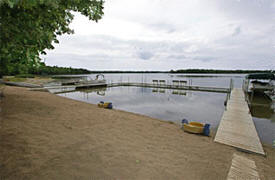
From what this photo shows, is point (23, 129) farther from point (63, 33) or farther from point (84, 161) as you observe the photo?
point (63, 33)

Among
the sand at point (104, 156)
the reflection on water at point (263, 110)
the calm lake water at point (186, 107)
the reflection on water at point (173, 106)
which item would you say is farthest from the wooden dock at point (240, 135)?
the reflection on water at point (263, 110)

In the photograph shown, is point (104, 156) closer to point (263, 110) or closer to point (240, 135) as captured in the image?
point (240, 135)

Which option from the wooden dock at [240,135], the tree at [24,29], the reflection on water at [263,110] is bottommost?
the reflection on water at [263,110]

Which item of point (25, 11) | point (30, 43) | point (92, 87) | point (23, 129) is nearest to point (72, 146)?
point (23, 129)

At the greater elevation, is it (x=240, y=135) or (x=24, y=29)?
(x=24, y=29)

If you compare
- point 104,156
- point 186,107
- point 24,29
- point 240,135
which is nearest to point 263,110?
point 186,107

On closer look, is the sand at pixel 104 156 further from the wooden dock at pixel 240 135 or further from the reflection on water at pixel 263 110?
the reflection on water at pixel 263 110

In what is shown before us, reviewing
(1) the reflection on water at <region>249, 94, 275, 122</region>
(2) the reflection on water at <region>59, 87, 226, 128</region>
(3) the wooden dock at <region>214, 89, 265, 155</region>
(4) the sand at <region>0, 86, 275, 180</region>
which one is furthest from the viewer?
(1) the reflection on water at <region>249, 94, 275, 122</region>

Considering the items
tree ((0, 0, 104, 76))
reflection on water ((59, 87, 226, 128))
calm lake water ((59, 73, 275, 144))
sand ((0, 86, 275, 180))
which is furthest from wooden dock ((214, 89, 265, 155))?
tree ((0, 0, 104, 76))

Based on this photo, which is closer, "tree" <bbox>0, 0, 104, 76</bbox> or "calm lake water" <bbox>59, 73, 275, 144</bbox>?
"tree" <bbox>0, 0, 104, 76</bbox>

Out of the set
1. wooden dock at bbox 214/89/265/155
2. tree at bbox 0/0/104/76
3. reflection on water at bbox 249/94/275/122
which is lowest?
reflection on water at bbox 249/94/275/122

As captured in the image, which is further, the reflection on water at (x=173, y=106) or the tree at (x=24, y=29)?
the reflection on water at (x=173, y=106)

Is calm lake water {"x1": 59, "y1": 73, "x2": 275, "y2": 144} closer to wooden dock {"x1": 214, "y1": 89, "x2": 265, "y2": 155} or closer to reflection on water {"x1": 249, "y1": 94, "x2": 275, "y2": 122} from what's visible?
reflection on water {"x1": 249, "y1": 94, "x2": 275, "y2": 122}

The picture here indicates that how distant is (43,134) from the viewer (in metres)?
3.77
